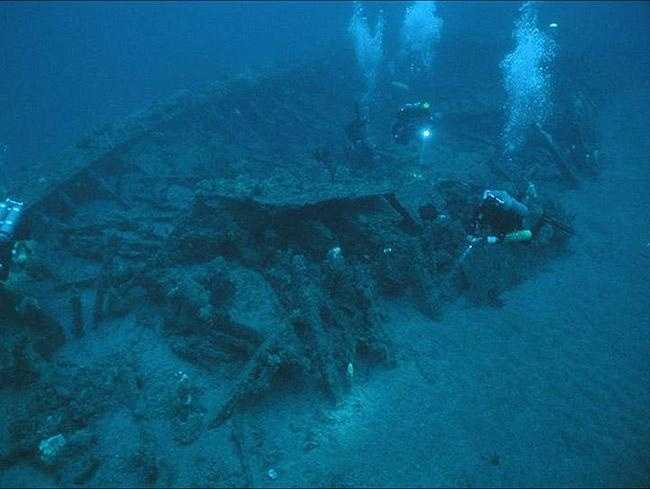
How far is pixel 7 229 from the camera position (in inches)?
250

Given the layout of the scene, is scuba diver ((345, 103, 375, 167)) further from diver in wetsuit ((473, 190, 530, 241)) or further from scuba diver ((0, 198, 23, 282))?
scuba diver ((0, 198, 23, 282))

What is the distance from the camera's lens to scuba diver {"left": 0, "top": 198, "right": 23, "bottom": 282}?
636cm

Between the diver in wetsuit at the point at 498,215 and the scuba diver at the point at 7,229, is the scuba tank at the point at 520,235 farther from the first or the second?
the scuba diver at the point at 7,229

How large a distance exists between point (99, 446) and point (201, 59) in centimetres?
3358

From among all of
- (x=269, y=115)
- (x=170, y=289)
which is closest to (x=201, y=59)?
(x=269, y=115)

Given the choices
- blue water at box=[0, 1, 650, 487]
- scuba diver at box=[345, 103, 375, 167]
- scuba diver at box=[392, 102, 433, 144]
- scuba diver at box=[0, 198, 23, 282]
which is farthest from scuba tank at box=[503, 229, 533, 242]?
scuba diver at box=[0, 198, 23, 282]

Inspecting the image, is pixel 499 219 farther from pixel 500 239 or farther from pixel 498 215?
pixel 500 239

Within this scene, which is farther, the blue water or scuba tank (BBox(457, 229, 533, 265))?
scuba tank (BBox(457, 229, 533, 265))

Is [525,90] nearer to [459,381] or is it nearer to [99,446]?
[459,381]

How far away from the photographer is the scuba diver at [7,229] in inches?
250

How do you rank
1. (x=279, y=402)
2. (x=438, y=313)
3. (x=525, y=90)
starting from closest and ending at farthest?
(x=279, y=402)
(x=438, y=313)
(x=525, y=90)

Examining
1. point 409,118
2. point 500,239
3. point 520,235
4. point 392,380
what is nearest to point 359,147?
point 409,118

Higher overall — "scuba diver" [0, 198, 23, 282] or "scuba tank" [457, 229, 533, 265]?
"scuba diver" [0, 198, 23, 282]

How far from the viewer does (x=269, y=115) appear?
15.2m
